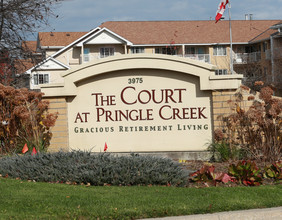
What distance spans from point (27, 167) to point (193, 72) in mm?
5074

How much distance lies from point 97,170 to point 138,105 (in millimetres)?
4128

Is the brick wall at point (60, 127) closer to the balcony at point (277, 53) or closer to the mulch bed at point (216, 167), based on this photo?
the mulch bed at point (216, 167)

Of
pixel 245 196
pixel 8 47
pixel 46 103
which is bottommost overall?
pixel 245 196

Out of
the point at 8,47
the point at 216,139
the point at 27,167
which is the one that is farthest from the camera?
the point at 8,47

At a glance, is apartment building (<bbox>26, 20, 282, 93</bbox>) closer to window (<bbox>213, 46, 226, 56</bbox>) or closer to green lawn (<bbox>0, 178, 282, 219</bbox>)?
window (<bbox>213, 46, 226, 56</bbox>)

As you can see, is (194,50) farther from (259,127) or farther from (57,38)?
(259,127)

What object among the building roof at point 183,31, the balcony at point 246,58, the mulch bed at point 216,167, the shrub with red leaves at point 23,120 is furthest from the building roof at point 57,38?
the mulch bed at point 216,167

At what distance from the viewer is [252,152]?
1120 cm

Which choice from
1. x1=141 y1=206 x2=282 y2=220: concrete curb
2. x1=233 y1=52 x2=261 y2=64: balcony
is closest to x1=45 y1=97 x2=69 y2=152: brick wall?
x1=141 y1=206 x2=282 y2=220: concrete curb

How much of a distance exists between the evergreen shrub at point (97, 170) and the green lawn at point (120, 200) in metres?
0.32

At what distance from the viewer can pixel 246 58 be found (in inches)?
1975

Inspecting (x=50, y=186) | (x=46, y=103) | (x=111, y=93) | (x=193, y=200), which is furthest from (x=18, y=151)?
(x=193, y=200)

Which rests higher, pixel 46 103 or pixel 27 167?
pixel 46 103

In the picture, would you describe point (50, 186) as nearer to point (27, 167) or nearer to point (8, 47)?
point (27, 167)
